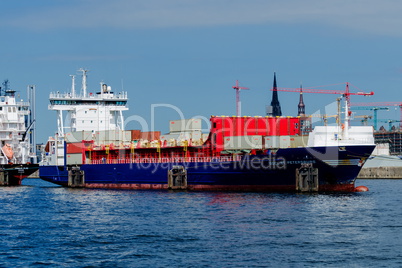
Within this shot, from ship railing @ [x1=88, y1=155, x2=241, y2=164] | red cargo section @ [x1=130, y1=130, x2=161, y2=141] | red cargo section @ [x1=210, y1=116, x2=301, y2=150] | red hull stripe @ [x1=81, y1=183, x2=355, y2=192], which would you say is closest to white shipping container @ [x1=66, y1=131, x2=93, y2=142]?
ship railing @ [x1=88, y1=155, x2=241, y2=164]

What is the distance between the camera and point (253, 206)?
4400 centimetres

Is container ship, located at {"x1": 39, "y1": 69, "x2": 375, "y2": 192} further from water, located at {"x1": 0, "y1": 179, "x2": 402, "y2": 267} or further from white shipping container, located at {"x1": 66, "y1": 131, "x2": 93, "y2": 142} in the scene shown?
water, located at {"x1": 0, "y1": 179, "x2": 402, "y2": 267}

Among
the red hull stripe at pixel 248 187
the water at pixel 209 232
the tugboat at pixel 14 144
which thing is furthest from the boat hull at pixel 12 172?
the water at pixel 209 232

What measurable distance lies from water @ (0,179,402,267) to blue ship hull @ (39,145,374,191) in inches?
98.7

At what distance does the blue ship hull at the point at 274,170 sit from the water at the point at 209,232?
8.23ft

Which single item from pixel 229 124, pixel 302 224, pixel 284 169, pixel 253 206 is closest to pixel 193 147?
pixel 229 124

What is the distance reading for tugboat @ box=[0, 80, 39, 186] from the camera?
8078 cm

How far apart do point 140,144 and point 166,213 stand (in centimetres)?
2599

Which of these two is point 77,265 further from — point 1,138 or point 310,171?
point 1,138

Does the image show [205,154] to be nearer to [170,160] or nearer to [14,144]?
[170,160]

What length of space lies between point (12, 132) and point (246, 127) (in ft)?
126

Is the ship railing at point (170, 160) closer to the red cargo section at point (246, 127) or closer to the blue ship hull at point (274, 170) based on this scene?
the blue ship hull at point (274, 170)

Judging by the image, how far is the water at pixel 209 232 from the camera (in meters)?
27.4

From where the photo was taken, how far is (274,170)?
5384cm
